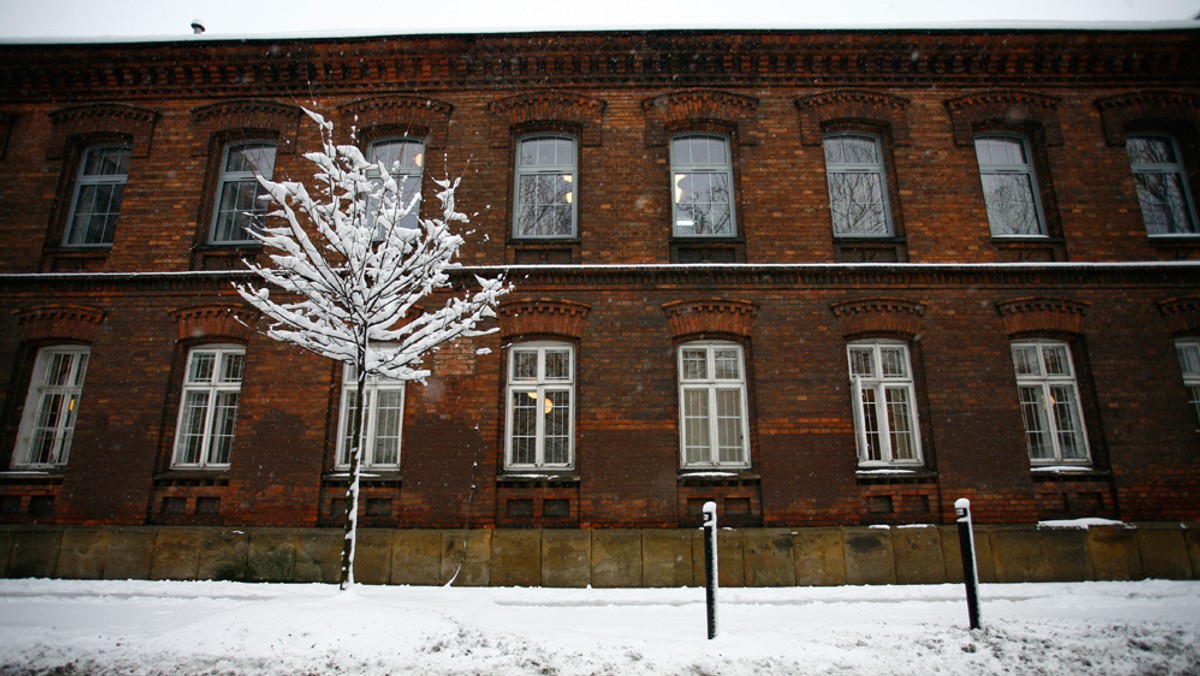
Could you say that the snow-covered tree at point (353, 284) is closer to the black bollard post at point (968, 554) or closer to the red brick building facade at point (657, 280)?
the red brick building facade at point (657, 280)

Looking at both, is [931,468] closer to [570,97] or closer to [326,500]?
[570,97]

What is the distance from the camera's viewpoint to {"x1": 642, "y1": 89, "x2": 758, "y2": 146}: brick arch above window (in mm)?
8992


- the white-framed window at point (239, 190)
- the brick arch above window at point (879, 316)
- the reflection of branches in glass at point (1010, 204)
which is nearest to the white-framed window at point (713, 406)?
the brick arch above window at point (879, 316)

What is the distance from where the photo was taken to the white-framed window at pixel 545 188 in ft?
29.2

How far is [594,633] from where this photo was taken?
531 cm

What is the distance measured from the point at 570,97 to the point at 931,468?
7.76 m

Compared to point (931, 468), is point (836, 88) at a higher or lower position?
higher

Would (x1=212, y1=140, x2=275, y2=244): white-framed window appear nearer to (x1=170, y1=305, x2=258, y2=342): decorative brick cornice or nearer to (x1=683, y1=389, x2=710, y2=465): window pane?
(x1=170, y1=305, x2=258, y2=342): decorative brick cornice

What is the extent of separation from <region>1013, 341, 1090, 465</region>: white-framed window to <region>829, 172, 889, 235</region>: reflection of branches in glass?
2.73 metres

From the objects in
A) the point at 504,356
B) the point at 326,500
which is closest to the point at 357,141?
the point at 504,356

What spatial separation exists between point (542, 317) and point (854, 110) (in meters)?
6.03

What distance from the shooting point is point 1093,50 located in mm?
9047

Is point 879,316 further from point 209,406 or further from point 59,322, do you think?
point 59,322

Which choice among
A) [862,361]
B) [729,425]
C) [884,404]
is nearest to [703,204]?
[862,361]
